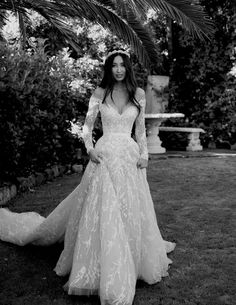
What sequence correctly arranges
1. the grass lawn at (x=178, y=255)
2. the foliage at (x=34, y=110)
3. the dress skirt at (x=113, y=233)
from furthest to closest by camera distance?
1. the foliage at (x=34, y=110)
2. the grass lawn at (x=178, y=255)
3. the dress skirt at (x=113, y=233)

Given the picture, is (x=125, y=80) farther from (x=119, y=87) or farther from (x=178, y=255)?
(x=178, y=255)

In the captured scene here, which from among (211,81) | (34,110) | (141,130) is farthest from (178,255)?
(211,81)

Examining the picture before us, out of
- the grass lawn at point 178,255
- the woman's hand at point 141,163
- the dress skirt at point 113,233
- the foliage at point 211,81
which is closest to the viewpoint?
the dress skirt at point 113,233

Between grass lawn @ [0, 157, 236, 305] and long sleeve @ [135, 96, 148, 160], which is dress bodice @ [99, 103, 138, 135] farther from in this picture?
grass lawn @ [0, 157, 236, 305]

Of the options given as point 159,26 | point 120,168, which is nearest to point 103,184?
point 120,168

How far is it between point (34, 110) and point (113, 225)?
3925mm

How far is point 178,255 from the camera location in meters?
3.63

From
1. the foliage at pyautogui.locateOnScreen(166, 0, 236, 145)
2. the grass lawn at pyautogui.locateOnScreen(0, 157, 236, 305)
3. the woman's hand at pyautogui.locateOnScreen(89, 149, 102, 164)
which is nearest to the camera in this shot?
the grass lawn at pyautogui.locateOnScreen(0, 157, 236, 305)

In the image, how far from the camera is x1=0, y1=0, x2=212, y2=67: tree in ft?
13.3

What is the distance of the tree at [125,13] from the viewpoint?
4066 mm

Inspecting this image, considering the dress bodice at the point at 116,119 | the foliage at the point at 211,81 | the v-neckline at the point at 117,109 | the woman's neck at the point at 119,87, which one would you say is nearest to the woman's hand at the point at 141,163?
the dress bodice at the point at 116,119

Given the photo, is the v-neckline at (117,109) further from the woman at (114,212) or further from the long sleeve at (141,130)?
the long sleeve at (141,130)

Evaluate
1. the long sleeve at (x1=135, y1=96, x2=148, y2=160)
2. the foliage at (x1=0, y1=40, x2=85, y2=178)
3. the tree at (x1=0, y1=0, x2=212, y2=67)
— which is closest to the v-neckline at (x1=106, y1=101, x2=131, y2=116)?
the long sleeve at (x1=135, y1=96, x2=148, y2=160)

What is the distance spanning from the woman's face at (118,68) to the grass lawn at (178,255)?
153 cm
